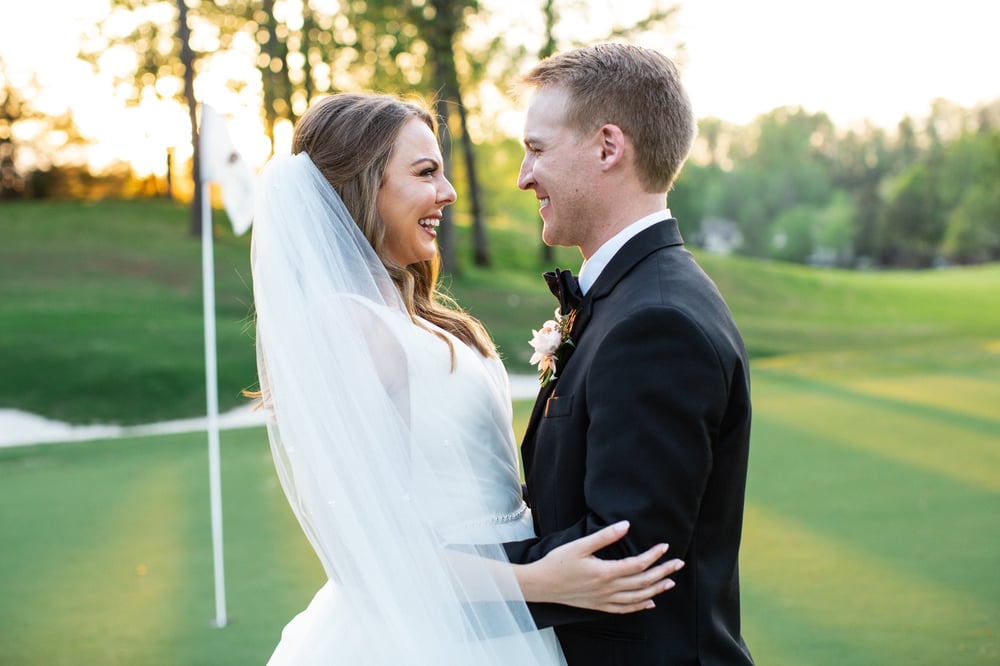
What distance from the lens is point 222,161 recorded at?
525 cm

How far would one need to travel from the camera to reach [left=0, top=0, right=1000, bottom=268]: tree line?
78.2 ft

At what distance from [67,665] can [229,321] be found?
14112mm

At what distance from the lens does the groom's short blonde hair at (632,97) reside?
7.20 feet

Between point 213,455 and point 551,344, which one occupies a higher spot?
point 551,344

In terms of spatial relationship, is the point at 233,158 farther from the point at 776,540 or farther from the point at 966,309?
the point at 966,309

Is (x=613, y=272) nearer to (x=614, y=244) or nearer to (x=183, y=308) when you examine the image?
(x=614, y=244)

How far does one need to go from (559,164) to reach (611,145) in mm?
135

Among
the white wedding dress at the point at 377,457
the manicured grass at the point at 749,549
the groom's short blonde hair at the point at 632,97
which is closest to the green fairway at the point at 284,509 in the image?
the manicured grass at the point at 749,549

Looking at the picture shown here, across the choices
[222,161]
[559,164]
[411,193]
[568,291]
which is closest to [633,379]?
[568,291]

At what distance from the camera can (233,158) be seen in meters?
5.29

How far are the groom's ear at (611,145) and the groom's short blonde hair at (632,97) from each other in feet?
0.05

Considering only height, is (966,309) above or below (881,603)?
below

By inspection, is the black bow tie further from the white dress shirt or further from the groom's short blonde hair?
the groom's short blonde hair

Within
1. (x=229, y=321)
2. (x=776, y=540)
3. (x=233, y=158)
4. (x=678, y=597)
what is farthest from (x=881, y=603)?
(x=229, y=321)
